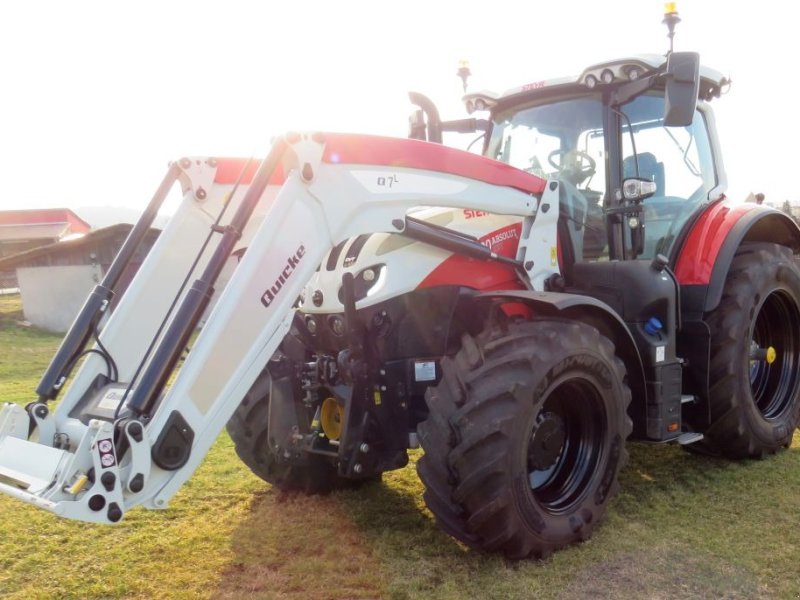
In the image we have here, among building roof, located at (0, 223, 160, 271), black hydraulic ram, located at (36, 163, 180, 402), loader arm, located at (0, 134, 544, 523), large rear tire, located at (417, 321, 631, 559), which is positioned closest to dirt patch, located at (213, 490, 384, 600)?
large rear tire, located at (417, 321, 631, 559)

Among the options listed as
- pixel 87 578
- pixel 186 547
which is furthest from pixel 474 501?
pixel 87 578

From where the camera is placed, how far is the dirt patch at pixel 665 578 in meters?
3.00

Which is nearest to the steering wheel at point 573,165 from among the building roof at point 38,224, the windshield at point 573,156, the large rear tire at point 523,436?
the windshield at point 573,156

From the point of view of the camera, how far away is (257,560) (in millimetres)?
3494

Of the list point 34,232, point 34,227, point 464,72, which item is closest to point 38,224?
point 34,227

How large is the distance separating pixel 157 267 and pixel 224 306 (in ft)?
2.88

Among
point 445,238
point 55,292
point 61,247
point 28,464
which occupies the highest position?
point 445,238

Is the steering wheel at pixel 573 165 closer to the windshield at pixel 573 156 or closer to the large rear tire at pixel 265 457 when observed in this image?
the windshield at pixel 573 156

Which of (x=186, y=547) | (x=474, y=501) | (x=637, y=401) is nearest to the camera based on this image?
(x=474, y=501)

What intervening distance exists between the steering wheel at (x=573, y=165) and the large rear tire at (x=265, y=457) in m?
2.19

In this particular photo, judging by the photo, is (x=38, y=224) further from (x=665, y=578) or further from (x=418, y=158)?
(x=665, y=578)

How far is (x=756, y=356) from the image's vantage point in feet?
15.8

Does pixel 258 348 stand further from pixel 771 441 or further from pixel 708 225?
pixel 771 441

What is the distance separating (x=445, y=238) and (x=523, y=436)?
1.05 meters
